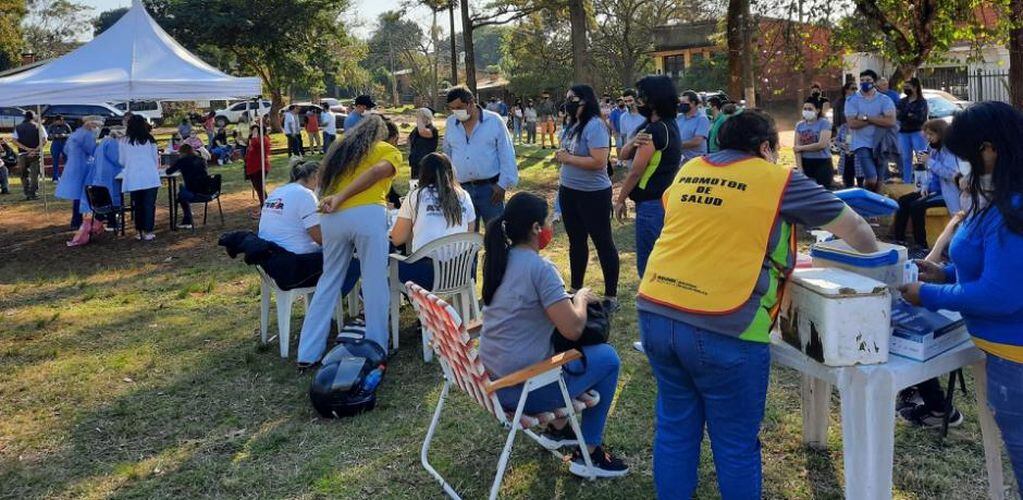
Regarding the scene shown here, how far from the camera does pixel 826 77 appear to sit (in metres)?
35.7

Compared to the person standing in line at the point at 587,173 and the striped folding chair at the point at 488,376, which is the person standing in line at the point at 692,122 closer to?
the person standing in line at the point at 587,173

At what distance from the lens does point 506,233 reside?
3293 millimetres

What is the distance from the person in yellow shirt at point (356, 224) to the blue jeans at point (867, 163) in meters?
7.01

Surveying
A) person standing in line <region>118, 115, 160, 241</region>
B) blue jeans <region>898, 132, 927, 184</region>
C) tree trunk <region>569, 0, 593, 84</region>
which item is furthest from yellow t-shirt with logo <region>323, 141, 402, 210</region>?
tree trunk <region>569, 0, 593, 84</region>

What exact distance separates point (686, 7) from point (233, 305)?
37342 mm

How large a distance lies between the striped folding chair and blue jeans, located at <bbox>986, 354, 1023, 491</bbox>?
1485 millimetres

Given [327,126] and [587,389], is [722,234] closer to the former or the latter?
[587,389]

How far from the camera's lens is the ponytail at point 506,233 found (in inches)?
129

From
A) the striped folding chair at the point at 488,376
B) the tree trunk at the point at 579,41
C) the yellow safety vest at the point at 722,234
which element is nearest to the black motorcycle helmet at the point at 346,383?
the striped folding chair at the point at 488,376

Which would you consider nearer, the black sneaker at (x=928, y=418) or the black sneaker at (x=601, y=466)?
the black sneaker at (x=601, y=466)

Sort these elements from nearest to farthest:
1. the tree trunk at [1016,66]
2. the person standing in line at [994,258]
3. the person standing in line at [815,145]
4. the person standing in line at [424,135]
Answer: the person standing in line at [994,258] < the person standing in line at [424,135] < the person standing in line at [815,145] < the tree trunk at [1016,66]

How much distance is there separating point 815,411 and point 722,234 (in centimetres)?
161

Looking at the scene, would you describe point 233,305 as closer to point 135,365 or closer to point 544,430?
point 135,365

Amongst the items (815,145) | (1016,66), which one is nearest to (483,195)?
(815,145)
